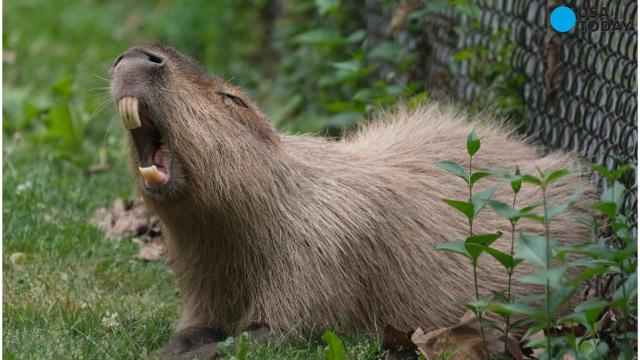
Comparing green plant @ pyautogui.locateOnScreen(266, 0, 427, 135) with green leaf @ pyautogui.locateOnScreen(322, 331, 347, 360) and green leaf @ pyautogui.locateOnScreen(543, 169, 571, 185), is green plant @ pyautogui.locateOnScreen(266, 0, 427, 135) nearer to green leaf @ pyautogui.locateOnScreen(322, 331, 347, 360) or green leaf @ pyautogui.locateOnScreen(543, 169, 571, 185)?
green leaf @ pyautogui.locateOnScreen(322, 331, 347, 360)

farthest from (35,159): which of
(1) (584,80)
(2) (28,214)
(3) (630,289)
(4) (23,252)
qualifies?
(3) (630,289)

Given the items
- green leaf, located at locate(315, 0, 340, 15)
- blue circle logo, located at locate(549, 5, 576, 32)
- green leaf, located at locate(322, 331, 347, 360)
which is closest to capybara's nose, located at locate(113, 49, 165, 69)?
green leaf, located at locate(322, 331, 347, 360)

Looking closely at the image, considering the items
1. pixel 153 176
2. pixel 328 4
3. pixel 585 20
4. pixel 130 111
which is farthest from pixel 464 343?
pixel 328 4

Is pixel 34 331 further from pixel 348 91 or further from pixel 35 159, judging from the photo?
pixel 348 91

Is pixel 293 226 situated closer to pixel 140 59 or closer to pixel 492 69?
pixel 140 59

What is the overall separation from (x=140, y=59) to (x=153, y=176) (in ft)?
1.21

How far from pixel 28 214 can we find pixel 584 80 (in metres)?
2.56

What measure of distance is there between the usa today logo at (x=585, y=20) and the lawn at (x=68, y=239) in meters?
1.55

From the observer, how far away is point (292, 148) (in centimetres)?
393

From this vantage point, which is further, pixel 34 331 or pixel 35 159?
pixel 35 159

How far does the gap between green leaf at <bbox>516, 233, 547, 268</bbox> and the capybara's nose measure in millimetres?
1251

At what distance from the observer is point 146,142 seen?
3.54 metres

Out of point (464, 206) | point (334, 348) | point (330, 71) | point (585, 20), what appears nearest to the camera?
point (464, 206)

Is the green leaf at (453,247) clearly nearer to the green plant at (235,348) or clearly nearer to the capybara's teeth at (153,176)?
the green plant at (235,348)
